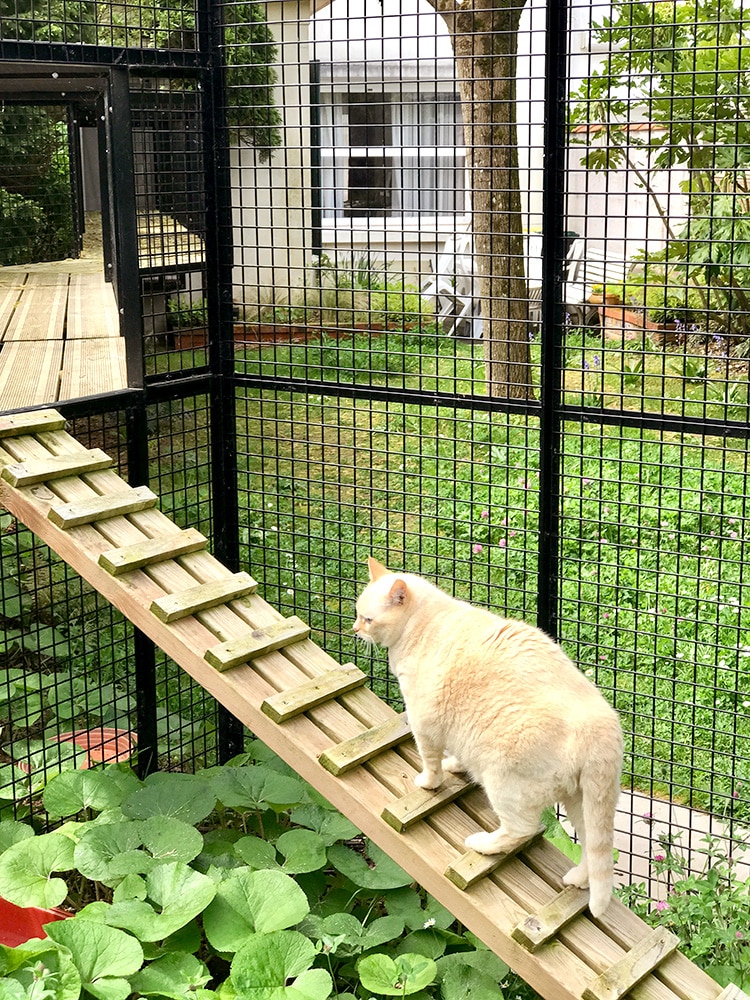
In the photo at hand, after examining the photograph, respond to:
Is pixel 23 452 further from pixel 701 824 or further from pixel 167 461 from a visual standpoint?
pixel 701 824

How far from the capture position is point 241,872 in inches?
132

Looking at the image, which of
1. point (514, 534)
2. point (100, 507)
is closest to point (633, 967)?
point (100, 507)

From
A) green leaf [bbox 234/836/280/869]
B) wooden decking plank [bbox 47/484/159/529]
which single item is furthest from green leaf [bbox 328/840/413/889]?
wooden decking plank [bbox 47/484/159/529]

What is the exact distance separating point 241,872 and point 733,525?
3594mm

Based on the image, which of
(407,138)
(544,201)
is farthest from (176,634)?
(407,138)

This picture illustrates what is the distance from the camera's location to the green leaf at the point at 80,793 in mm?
3699

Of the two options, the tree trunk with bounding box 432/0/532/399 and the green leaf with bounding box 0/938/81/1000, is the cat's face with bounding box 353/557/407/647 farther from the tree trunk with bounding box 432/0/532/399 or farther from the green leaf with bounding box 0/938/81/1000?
the green leaf with bounding box 0/938/81/1000

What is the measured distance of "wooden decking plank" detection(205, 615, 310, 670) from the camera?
3.34 m

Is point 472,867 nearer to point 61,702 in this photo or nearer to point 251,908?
point 251,908

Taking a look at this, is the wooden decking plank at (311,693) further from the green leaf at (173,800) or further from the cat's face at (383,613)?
the green leaf at (173,800)

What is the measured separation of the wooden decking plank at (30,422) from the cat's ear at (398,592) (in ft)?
→ 4.76

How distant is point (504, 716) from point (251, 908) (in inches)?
37.4

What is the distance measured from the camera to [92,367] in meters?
4.14

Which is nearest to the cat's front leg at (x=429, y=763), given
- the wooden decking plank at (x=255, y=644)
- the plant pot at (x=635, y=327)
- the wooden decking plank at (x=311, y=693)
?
the wooden decking plank at (x=311, y=693)
